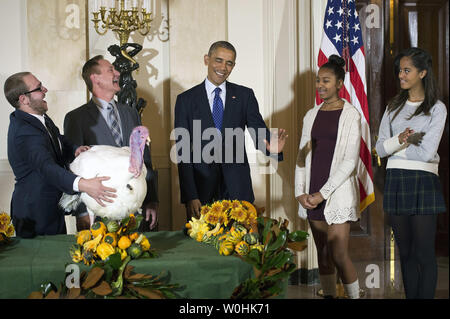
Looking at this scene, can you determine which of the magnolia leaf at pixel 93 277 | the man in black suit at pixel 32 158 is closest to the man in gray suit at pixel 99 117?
the man in black suit at pixel 32 158

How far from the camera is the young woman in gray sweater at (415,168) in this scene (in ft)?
11.7

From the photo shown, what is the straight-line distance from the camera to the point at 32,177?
3039 millimetres

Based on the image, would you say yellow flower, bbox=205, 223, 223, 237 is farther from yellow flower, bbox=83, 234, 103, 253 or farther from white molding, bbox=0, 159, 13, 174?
white molding, bbox=0, 159, 13, 174

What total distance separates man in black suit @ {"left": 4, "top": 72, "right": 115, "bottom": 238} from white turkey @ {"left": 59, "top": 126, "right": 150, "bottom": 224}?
506mm

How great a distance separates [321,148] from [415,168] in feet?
2.16

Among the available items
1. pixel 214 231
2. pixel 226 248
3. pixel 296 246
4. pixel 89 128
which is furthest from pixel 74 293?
pixel 89 128

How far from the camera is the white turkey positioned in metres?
2.40

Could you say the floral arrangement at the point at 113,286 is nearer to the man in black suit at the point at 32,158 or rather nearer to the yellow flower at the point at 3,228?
the yellow flower at the point at 3,228

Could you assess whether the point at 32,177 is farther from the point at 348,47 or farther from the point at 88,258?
the point at 348,47
